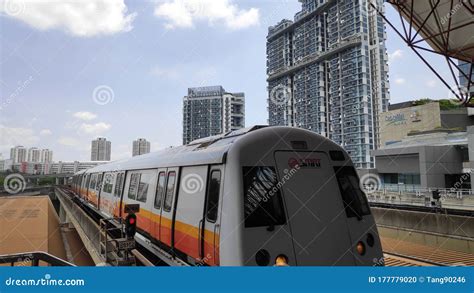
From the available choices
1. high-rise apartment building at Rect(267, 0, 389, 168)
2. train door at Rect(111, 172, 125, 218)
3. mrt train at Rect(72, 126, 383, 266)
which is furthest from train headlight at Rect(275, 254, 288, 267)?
high-rise apartment building at Rect(267, 0, 389, 168)

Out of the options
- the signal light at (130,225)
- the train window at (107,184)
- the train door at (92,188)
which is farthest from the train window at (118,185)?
the train door at (92,188)

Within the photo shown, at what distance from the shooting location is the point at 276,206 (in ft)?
14.7

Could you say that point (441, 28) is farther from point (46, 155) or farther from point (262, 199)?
point (46, 155)

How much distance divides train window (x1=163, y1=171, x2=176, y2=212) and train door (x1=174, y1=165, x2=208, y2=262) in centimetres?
36

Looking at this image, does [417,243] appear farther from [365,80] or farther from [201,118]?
[365,80]

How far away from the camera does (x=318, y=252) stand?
14.7 ft

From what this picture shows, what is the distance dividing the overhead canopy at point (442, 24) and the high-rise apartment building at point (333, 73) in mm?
38698

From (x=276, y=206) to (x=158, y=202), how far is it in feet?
11.3

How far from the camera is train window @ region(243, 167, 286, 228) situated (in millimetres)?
4364

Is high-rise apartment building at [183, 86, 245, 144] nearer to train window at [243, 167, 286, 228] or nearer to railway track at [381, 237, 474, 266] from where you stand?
railway track at [381, 237, 474, 266]

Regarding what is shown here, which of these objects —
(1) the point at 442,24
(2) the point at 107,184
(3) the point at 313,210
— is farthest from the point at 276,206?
(2) the point at 107,184

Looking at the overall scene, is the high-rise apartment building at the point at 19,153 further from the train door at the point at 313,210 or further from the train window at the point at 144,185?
the train door at the point at 313,210

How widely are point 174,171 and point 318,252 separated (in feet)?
10.5

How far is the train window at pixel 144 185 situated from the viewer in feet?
26.3
